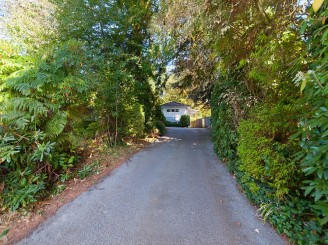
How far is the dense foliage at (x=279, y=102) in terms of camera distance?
177 centimetres

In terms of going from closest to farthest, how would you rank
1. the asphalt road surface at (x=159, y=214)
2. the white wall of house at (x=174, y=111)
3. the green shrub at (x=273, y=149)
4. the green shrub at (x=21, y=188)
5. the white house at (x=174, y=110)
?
the asphalt road surface at (x=159, y=214), the green shrub at (x=273, y=149), the green shrub at (x=21, y=188), the white house at (x=174, y=110), the white wall of house at (x=174, y=111)

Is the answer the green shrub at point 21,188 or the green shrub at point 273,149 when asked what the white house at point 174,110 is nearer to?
the green shrub at point 273,149

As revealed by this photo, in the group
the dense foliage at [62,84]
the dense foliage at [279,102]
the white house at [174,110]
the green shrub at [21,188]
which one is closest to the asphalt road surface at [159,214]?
the dense foliage at [279,102]

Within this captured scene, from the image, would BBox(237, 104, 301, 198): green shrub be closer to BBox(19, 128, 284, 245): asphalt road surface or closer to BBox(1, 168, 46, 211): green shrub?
BBox(19, 128, 284, 245): asphalt road surface

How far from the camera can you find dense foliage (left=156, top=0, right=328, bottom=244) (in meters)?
1.77

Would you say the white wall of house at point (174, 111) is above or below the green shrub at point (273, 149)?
above

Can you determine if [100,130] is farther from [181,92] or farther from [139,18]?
[181,92]

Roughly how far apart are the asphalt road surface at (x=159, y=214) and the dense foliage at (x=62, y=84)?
0.89m

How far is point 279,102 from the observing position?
9.59ft

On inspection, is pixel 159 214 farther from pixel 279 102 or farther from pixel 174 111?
pixel 174 111

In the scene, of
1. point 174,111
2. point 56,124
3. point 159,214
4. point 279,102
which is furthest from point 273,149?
point 174,111

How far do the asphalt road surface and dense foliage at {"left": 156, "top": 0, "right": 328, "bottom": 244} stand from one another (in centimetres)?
36

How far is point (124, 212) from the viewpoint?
285 centimetres

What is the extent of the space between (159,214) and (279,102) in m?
2.61
